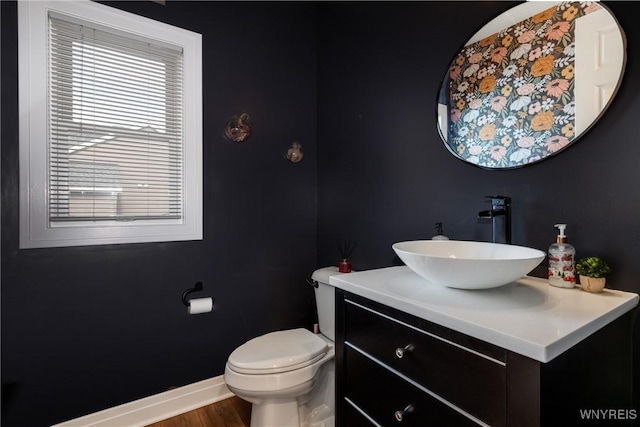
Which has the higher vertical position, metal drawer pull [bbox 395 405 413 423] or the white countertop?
the white countertop

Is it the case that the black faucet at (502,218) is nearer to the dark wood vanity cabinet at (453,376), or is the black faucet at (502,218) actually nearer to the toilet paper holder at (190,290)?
the dark wood vanity cabinet at (453,376)

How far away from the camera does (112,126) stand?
1.61m

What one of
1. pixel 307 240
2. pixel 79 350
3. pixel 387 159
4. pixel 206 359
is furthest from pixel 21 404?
pixel 387 159

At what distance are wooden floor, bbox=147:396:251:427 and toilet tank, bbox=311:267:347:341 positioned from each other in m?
0.63

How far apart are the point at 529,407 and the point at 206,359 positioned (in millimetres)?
1752

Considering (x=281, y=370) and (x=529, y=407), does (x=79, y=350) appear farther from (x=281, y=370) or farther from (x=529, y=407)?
(x=529, y=407)

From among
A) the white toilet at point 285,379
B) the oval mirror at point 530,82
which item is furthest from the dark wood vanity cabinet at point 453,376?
the oval mirror at point 530,82

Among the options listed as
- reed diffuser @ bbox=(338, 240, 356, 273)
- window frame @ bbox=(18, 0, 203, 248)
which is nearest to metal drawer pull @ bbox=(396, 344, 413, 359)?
reed diffuser @ bbox=(338, 240, 356, 273)

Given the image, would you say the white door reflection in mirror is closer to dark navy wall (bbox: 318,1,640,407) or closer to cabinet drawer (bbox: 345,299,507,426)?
dark navy wall (bbox: 318,1,640,407)

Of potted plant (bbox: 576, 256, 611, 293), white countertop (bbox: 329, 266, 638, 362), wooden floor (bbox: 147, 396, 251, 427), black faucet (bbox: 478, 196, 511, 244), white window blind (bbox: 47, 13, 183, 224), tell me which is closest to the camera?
white countertop (bbox: 329, 266, 638, 362)

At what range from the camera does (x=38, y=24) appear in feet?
4.61

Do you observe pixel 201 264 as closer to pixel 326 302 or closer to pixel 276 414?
pixel 326 302

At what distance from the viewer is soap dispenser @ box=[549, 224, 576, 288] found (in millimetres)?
940

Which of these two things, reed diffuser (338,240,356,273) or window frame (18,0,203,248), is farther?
reed diffuser (338,240,356,273)
